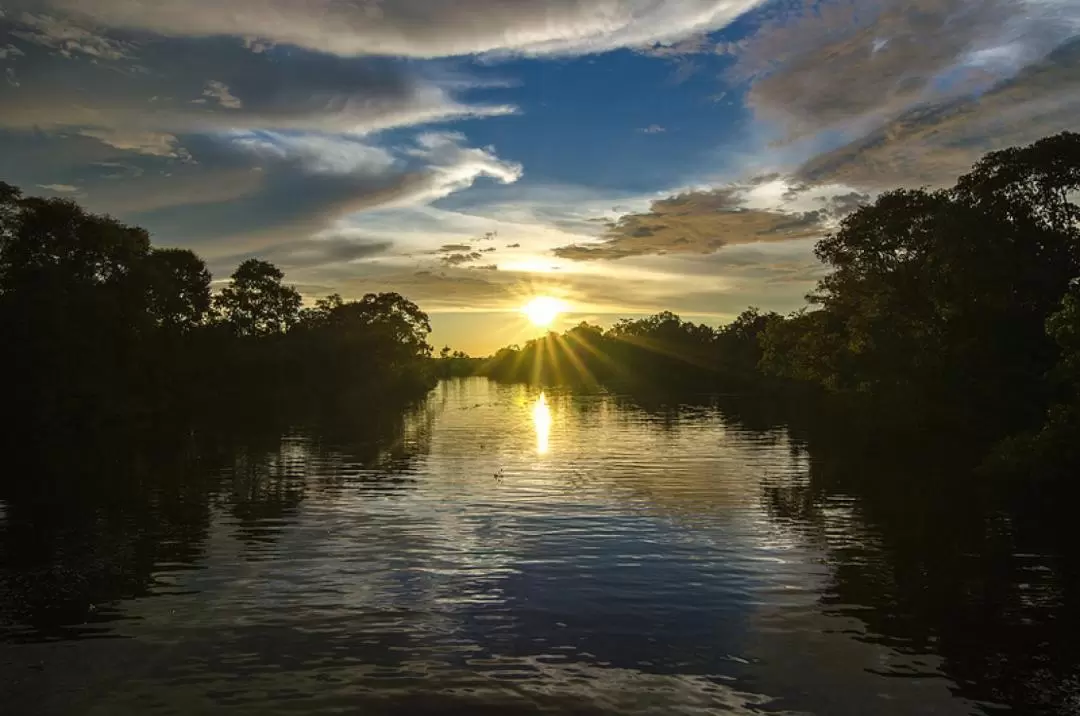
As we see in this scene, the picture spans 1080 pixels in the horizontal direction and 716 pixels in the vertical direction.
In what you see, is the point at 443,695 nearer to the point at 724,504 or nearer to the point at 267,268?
the point at 724,504

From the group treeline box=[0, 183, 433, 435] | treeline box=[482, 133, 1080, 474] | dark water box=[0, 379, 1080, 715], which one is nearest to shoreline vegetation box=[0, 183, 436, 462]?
treeline box=[0, 183, 433, 435]

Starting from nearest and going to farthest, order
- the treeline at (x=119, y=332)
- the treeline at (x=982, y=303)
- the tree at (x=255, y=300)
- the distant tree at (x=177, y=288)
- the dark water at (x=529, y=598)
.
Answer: the dark water at (x=529, y=598) → the treeline at (x=982, y=303) → the treeline at (x=119, y=332) → the distant tree at (x=177, y=288) → the tree at (x=255, y=300)

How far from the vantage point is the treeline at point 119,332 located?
7175 cm

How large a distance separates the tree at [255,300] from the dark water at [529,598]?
307ft

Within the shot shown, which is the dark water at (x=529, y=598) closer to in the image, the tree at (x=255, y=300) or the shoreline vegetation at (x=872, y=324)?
the shoreline vegetation at (x=872, y=324)

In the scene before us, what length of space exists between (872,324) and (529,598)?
1953 inches

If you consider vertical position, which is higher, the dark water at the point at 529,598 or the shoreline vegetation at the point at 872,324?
the shoreline vegetation at the point at 872,324

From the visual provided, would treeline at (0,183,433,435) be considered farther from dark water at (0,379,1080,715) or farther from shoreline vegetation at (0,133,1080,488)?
dark water at (0,379,1080,715)

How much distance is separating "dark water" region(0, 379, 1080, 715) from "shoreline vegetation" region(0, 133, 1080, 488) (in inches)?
496

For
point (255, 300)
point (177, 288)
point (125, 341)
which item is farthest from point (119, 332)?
point (255, 300)

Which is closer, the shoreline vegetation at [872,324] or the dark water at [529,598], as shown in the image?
the dark water at [529,598]

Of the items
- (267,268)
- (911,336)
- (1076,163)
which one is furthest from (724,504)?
(267,268)

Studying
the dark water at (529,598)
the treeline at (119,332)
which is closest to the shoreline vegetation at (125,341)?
the treeline at (119,332)

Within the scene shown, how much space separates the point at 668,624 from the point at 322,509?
21.8 m
